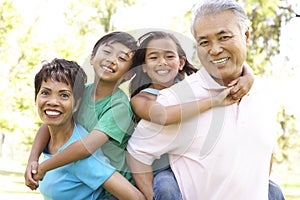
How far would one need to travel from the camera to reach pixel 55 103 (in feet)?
7.50

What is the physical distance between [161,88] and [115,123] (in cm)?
26

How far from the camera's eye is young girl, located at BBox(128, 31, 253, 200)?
2.10m

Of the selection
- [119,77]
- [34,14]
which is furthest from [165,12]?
[119,77]

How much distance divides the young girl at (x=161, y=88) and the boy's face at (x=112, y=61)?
2.0 inches

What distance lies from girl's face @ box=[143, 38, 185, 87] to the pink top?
15 centimetres

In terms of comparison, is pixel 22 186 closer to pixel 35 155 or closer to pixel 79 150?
pixel 35 155

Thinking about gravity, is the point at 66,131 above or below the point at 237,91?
below

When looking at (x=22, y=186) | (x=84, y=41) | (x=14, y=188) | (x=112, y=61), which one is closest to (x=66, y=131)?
(x=112, y=61)

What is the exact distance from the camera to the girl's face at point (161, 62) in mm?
2336

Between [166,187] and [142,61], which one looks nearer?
[166,187]

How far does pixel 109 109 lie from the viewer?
2299 mm

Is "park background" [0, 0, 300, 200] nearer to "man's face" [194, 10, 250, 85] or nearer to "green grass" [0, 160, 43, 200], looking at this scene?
"green grass" [0, 160, 43, 200]

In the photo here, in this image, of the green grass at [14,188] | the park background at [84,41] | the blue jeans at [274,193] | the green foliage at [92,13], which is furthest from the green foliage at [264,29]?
the blue jeans at [274,193]

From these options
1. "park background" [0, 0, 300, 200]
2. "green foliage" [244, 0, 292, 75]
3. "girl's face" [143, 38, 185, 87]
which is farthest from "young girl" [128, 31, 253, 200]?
"green foliage" [244, 0, 292, 75]
